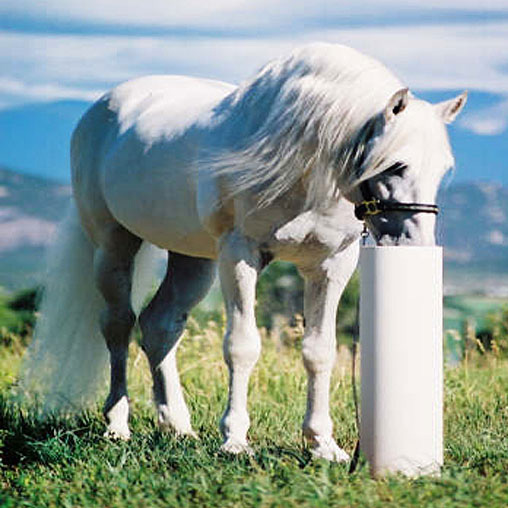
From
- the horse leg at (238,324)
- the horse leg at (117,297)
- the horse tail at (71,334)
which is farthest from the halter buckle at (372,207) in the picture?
the horse tail at (71,334)

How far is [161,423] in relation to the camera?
19.6 ft

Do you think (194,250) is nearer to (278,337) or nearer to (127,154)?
(127,154)

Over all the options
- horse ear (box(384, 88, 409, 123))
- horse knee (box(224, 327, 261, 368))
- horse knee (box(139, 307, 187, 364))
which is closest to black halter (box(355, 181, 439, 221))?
horse ear (box(384, 88, 409, 123))

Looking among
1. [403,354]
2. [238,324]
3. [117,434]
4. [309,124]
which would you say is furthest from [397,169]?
[117,434]

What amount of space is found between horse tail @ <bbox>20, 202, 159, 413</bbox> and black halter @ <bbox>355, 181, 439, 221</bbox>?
2.38 meters

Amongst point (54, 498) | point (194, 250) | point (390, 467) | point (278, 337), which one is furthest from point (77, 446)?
point (278, 337)

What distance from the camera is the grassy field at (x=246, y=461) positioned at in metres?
3.95

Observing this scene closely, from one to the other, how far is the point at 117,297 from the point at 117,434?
0.85 metres

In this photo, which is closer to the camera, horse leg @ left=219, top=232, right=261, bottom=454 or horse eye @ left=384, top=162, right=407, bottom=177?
horse eye @ left=384, top=162, right=407, bottom=177

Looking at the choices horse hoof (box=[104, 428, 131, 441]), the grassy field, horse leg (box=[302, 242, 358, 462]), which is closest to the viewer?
the grassy field

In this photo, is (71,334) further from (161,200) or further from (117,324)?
(161,200)

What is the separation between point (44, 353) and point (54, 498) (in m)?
2.35

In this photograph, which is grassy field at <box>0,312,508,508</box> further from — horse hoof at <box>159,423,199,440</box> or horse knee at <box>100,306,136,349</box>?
horse knee at <box>100,306,136,349</box>

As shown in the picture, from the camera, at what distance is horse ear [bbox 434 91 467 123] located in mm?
4402
